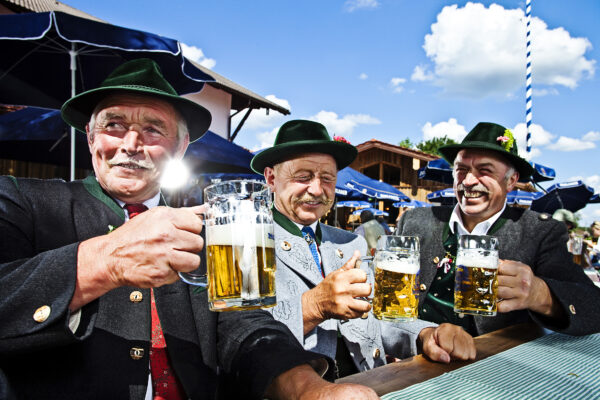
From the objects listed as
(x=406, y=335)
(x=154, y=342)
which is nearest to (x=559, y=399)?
(x=406, y=335)

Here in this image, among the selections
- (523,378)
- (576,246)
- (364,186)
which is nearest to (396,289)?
(523,378)

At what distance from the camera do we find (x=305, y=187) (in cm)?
220

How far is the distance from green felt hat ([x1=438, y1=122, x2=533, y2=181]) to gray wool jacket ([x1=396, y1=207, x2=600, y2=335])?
1.18 feet

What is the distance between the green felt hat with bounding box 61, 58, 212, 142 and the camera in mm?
1545

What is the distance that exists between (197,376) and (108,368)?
306mm

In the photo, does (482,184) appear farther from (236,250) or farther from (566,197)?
(566,197)

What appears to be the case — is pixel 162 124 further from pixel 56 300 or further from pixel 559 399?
pixel 559 399

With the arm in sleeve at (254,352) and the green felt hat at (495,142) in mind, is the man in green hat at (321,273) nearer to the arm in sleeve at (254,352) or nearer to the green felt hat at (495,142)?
the arm in sleeve at (254,352)

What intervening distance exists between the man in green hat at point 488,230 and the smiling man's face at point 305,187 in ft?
2.80

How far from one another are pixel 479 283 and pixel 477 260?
0.09 m

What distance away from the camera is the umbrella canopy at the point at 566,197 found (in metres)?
7.91

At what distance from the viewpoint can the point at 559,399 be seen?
3.20 feet

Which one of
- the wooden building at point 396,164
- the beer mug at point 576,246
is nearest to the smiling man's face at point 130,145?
the beer mug at point 576,246

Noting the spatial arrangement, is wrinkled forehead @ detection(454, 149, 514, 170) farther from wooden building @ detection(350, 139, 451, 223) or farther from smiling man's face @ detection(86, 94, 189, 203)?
wooden building @ detection(350, 139, 451, 223)
